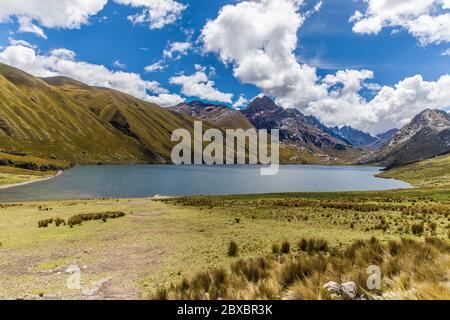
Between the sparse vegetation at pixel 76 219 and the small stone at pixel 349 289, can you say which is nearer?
the small stone at pixel 349 289

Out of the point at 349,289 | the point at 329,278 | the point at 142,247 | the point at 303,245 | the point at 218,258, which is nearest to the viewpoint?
the point at 349,289

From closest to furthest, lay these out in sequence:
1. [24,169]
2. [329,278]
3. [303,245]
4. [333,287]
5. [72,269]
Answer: [333,287] < [329,278] < [72,269] < [303,245] < [24,169]

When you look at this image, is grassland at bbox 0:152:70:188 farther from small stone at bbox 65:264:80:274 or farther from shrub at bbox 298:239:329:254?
shrub at bbox 298:239:329:254

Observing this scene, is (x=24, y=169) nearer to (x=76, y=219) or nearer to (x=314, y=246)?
(x=76, y=219)

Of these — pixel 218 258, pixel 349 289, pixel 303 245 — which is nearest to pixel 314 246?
pixel 303 245

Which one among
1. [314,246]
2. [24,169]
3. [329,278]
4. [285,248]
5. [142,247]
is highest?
[24,169]

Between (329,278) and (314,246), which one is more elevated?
(329,278)

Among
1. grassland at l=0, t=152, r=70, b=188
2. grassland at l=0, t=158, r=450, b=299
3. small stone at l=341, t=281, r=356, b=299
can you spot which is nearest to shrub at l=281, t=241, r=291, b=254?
grassland at l=0, t=158, r=450, b=299

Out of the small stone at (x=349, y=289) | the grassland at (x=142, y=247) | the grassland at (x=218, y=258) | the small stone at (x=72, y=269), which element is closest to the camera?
the small stone at (x=349, y=289)

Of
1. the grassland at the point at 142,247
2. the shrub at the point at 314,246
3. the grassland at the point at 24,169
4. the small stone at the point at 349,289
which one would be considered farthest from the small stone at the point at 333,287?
the grassland at the point at 24,169

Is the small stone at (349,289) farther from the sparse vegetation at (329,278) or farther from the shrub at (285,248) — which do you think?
the shrub at (285,248)
